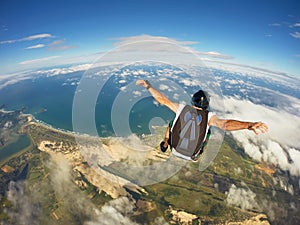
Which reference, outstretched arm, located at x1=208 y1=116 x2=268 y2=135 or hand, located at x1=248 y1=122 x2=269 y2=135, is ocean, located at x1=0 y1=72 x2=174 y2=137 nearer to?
outstretched arm, located at x1=208 y1=116 x2=268 y2=135

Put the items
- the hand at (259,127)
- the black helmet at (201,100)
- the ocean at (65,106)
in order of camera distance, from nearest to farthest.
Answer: the hand at (259,127) → the black helmet at (201,100) → the ocean at (65,106)

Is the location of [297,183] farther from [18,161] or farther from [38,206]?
[18,161]

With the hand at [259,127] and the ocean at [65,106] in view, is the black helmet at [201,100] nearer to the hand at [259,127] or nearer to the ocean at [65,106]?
the hand at [259,127]

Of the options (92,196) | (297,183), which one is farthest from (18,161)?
(297,183)

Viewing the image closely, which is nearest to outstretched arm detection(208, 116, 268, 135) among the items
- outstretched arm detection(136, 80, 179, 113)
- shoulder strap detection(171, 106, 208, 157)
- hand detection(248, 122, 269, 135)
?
hand detection(248, 122, 269, 135)

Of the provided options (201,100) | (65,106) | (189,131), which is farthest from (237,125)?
(65,106)

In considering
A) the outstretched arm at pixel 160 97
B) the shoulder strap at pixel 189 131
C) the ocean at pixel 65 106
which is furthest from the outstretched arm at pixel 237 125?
the ocean at pixel 65 106
